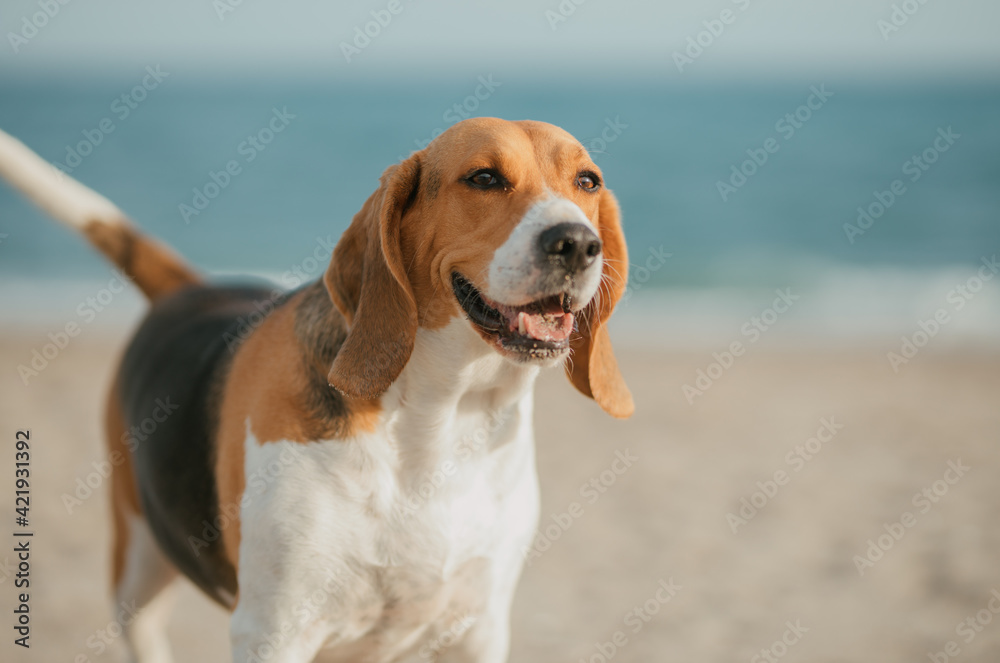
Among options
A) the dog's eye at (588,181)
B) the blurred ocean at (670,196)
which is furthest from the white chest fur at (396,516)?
the blurred ocean at (670,196)

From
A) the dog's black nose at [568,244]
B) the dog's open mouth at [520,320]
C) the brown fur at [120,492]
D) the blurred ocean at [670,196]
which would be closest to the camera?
the dog's black nose at [568,244]

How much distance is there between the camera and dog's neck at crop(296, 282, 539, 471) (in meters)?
2.88

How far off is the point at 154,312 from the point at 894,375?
8.33 metres

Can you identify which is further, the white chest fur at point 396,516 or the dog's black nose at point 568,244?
the white chest fur at point 396,516

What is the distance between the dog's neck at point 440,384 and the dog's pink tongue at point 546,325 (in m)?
0.14

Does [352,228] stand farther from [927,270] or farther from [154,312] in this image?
[927,270]

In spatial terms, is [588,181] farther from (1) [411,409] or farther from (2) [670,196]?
(2) [670,196]

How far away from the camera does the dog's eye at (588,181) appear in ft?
9.91

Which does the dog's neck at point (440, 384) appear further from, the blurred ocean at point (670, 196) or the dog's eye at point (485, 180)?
the blurred ocean at point (670, 196)

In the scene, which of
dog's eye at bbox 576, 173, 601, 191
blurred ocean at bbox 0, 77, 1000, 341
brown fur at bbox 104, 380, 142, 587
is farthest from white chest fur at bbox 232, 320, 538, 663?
blurred ocean at bbox 0, 77, 1000, 341

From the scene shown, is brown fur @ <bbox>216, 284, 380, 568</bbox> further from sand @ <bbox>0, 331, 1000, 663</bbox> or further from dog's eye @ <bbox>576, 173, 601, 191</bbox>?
sand @ <bbox>0, 331, 1000, 663</bbox>

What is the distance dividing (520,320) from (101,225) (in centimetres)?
294

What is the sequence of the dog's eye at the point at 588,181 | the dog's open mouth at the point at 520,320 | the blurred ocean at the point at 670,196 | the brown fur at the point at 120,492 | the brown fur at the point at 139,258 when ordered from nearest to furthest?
1. the dog's open mouth at the point at 520,320
2. the dog's eye at the point at 588,181
3. the brown fur at the point at 120,492
4. the brown fur at the point at 139,258
5. the blurred ocean at the point at 670,196

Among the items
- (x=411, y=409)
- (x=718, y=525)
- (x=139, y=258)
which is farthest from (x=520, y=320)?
(x=718, y=525)
